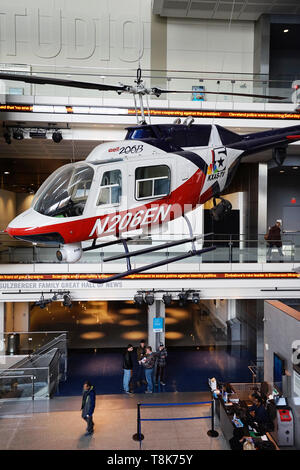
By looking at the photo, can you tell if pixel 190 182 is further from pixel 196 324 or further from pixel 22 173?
pixel 22 173

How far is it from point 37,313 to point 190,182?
12.6 meters

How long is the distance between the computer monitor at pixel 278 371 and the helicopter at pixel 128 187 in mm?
Answer: 4646

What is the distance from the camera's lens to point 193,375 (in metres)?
10.5

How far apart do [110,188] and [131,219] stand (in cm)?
44

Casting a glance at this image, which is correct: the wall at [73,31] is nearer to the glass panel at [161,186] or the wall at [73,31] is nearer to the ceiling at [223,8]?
the ceiling at [223,8]

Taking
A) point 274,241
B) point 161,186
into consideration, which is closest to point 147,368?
point 274,241

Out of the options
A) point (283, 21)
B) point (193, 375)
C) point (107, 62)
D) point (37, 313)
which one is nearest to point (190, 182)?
point (193, 375)

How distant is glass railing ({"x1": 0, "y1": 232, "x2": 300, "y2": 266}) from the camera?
10234mm

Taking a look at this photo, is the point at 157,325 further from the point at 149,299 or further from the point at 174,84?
the point at 174,84

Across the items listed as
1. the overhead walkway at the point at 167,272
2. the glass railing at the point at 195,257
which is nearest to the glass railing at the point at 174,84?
the glass railing at the point at 195,257

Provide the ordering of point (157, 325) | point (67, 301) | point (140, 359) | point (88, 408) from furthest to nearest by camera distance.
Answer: point (157, 325), point (67, 301), point (140, 359), point (88, 408)

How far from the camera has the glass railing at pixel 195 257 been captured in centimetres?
1023

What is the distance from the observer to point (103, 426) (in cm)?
719

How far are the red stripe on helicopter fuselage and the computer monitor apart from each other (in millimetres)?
5008
